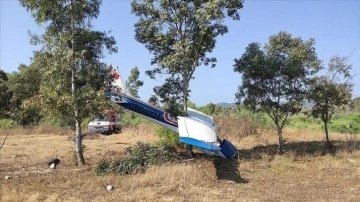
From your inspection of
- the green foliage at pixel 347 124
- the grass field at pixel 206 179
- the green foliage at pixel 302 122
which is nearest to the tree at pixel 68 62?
the grass field at pixel 206 179

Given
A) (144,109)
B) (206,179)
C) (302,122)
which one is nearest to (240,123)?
(144,109)

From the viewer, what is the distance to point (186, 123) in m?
14.8

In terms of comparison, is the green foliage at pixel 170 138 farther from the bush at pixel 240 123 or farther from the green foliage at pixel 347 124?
the green foliage at pixel 347 124

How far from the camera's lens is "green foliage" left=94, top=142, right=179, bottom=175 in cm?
1228

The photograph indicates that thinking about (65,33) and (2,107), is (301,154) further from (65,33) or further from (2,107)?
(2,107)

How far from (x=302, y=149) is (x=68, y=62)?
438 inches

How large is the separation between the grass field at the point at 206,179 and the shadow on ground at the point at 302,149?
45 millimetres

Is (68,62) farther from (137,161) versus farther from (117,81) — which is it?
(137,161)

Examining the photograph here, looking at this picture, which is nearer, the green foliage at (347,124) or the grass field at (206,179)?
the grass field at (206,179)

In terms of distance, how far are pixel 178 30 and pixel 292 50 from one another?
4863 mm

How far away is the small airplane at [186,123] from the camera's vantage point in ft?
45.0

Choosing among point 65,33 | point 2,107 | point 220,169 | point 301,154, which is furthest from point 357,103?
point 2,107

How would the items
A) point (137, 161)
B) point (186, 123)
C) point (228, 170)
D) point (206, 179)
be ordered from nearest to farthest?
point (206, 179) → point (137, 161) → point (228, 170) → point (186, 123)

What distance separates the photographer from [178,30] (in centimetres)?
1486
